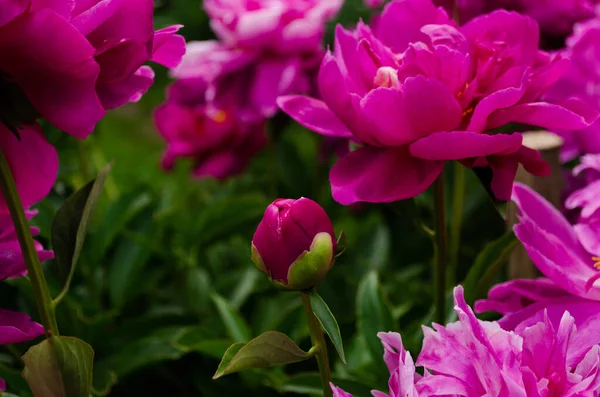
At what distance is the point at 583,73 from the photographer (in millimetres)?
812

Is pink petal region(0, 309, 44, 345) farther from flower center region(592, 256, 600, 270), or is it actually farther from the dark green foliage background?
flower center region(592, 256, 600, 270)

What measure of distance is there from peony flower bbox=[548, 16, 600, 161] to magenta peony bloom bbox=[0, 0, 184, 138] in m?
0.50

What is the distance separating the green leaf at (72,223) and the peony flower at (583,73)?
0.50m

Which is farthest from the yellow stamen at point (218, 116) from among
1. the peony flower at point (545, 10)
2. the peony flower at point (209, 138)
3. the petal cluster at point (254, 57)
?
the peony flower at point (545, 10)

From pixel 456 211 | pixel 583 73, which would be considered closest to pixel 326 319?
pixel 456 211

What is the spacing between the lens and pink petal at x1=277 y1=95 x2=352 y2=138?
54cm

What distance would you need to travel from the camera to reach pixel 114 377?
0.67m

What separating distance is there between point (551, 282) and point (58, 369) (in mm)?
316

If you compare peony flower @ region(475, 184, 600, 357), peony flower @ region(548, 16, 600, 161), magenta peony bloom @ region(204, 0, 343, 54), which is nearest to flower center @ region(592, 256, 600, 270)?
peony flower @ region(475, 184, 600, 357)

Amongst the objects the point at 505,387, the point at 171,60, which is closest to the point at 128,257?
the point at 171,60

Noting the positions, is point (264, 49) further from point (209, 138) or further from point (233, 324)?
point (233, 324)

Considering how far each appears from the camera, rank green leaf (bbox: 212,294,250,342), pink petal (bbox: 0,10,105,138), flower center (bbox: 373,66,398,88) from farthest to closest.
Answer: green leaf (bbox: 212,294,250,342)
flower center (bbox: 373,66,398,88)
pink petal (bbox: 0,10,105,138)

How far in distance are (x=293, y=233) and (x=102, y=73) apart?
5.5 inches

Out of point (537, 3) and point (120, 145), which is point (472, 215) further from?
point (120, 145)
